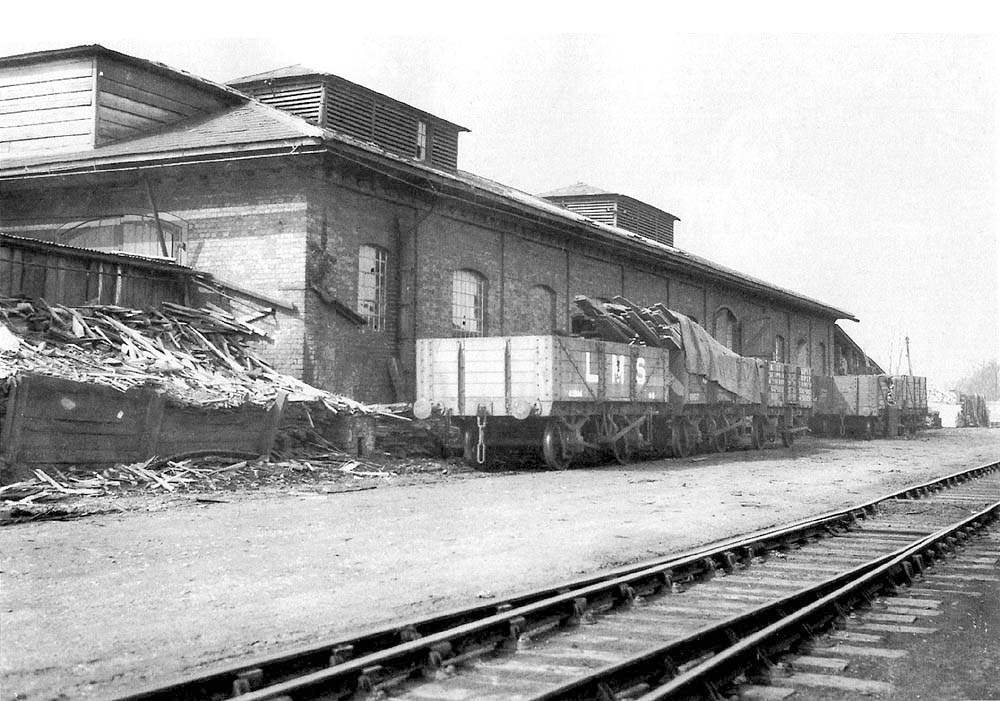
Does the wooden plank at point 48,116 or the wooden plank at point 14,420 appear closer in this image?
the wooden plank at point 14,420

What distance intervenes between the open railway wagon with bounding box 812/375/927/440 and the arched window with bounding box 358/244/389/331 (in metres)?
20.4

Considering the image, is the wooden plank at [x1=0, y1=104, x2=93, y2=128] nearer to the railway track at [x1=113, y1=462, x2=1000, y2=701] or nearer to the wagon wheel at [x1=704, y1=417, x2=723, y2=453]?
the wagon wheel at [x1=704, y1=417, x2=723, y2=453]

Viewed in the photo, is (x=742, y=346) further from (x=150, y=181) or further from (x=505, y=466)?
(x=150, y=181)

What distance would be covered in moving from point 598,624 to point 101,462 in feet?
23.3

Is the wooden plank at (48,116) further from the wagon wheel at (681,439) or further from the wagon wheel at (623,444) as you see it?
the wagon wheel at (681,439)

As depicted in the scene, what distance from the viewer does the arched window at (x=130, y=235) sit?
1681 cm

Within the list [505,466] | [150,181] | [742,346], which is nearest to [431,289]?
[505,466]

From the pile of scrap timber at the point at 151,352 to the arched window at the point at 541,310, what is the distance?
7.65 meters

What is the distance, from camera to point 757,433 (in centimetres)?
2455

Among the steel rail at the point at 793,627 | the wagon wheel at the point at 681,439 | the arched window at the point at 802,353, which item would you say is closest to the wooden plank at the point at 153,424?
the steel rail at the point at 793,627

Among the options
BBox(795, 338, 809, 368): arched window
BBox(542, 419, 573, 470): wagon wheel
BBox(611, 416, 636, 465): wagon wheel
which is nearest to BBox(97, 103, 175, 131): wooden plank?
BBox(542, 419, 573, 470): wagon wheel

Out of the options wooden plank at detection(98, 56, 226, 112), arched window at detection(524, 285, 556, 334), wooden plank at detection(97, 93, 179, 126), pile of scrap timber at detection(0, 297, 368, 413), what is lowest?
pile of scrap timber at detection(0, 297, 368, 413)

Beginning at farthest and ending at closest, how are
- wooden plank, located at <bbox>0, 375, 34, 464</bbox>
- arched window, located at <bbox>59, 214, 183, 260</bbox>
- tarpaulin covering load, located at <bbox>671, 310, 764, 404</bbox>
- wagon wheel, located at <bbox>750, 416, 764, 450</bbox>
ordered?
wagon wheel, located at <bbox>750, 416, 764, 450</bbox> → tarpaulin covering load, located at <bbox>671, 310, 764, 404</bbox> → arched window, located at <bbox>59, 214, 183, 260</bbox> → wooden plank, located at <bbox>0, 375, 34, 464</bbox>

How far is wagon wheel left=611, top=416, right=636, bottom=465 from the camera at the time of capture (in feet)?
58.2
